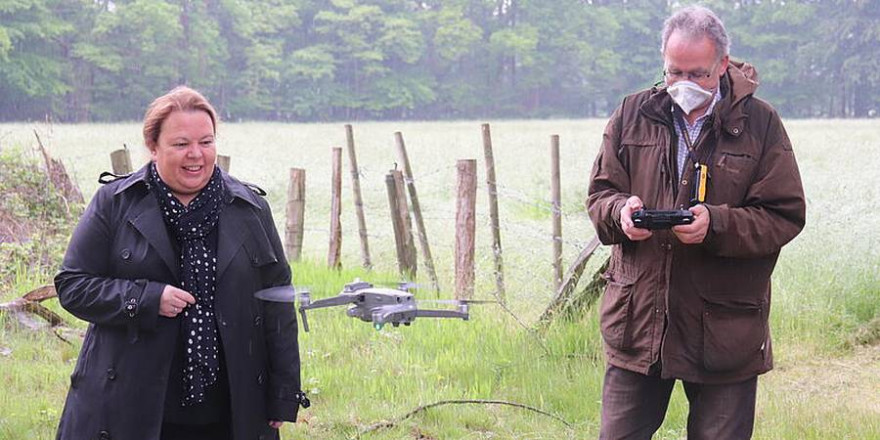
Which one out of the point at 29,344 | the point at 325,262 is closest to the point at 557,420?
the point at 29,344

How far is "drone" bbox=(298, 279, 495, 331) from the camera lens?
260 centimetres

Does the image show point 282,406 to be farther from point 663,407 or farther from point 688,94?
point 688,94

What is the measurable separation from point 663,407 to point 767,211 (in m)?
0.75

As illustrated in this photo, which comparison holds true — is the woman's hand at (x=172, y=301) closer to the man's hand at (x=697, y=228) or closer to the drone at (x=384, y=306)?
the drone at (x=384, y=306)

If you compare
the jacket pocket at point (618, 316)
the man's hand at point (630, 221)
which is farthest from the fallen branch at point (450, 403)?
the man's hand at point (630, 221)

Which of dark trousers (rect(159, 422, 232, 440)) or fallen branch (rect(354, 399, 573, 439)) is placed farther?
fallen branch (rect(354, 399, 573, 439))

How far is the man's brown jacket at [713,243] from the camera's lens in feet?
9.51

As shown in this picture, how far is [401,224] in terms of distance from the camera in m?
8.44

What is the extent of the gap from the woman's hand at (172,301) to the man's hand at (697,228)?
1436 mm

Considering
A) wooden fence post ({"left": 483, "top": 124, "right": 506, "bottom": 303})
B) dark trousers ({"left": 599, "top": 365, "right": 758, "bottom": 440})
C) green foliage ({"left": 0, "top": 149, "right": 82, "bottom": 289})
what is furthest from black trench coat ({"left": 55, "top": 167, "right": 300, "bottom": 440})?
green foliage ({"left": 0, "top": 149, "right": 82, "bottom": 289})

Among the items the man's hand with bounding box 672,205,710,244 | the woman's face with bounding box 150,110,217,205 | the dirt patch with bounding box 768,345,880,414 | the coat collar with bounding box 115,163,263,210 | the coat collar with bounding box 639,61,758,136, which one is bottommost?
the dirt patch with bounding box 768,345,880,414

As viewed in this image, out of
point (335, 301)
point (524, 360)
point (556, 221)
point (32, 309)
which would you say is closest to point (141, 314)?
point (335, 301)

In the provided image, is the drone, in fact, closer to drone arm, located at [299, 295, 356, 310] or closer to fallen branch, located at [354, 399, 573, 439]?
drone arm, located at [299, 295, 356, 310]

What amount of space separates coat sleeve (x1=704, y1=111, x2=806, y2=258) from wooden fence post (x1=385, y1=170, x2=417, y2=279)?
18.3 feet
